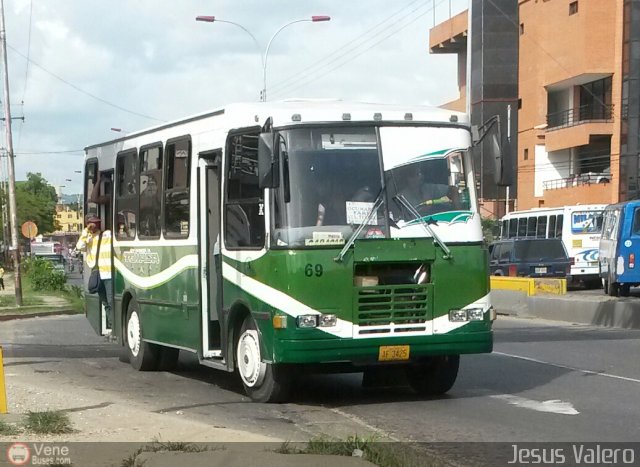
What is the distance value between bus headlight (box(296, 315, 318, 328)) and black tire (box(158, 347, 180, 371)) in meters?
4.64

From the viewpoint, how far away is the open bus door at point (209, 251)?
39.3ft

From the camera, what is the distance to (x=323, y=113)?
10.6 m

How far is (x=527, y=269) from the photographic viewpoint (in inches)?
1382

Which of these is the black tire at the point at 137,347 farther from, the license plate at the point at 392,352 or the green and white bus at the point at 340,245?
the license plate at the point at 392,352

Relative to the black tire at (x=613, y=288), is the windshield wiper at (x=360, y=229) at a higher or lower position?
higher

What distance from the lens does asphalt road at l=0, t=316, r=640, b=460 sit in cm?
952

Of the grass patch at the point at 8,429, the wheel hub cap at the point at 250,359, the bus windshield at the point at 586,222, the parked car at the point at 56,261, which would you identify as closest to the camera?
the grass patch at the point at 8,429

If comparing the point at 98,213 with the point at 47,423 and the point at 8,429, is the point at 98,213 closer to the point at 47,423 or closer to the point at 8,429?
the point at 47,423

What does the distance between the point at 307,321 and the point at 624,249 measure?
62.6 ft

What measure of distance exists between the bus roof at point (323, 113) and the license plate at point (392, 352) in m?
2.36

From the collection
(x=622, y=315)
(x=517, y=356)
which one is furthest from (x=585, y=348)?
(x=622, y=315)

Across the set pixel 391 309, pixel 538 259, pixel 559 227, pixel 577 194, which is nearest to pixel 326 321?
pixel 391 309

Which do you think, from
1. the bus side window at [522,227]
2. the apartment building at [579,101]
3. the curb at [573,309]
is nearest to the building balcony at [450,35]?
the apartment building at [579,101]

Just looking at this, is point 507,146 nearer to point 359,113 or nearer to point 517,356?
point 359,113
